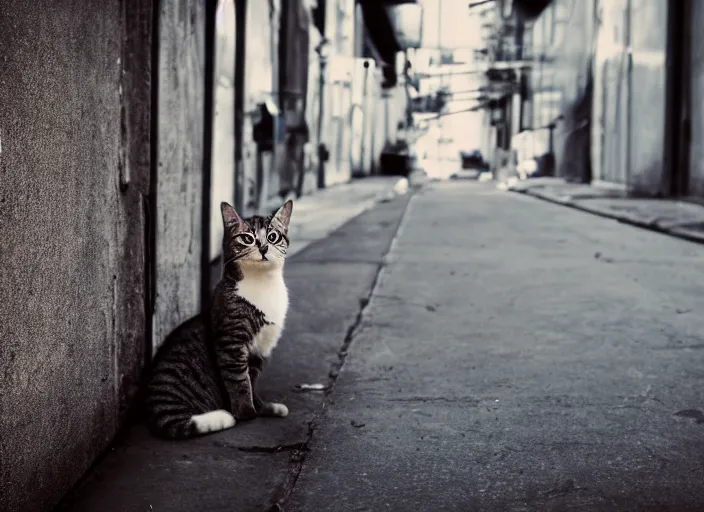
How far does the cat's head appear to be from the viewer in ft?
6.30

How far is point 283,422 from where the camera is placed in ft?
6.82

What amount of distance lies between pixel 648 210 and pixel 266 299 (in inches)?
320

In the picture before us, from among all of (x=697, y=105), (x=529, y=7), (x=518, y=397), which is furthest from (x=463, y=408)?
(x=529, y=7)

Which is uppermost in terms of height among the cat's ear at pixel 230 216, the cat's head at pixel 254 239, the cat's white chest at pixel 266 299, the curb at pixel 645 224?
the cat's ear at pixel 230 216

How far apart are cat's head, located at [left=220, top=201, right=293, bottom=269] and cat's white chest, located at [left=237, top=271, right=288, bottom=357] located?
0.13ft

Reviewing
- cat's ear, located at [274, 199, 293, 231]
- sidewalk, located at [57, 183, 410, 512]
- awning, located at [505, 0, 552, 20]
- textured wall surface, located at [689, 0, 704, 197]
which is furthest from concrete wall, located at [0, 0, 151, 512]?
awning, located at [505, 0, 552, 20]

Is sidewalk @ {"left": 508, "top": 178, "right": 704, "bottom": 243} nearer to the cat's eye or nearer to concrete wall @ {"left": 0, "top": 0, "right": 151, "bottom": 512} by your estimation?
the cat's eye

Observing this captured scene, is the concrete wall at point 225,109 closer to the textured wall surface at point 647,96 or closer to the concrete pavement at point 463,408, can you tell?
the concrete pavement at point 463,408

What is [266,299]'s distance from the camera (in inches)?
79.0

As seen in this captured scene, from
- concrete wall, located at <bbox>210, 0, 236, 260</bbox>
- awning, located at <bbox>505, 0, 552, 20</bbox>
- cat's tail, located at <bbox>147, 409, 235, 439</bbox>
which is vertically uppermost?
awning, located at <bbox>505, 0, 552, 20</bbox>

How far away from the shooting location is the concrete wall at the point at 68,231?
1271 millimetres

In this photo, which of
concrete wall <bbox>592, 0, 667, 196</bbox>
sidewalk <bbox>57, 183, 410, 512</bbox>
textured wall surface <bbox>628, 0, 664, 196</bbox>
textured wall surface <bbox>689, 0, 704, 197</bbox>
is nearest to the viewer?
sidewalk <bbox>57, 183, 410, 512</bbox>

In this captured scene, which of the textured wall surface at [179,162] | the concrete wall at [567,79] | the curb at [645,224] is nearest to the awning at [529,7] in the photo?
the concrete wall at [567,79]

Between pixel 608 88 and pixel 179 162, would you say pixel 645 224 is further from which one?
pixel 608 88
